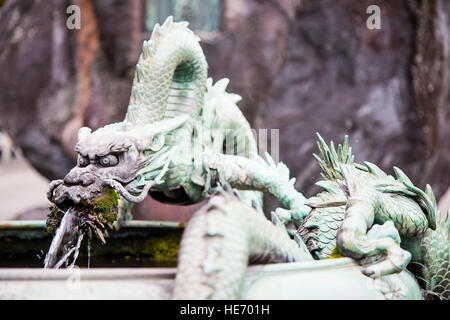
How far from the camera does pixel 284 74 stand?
4.00 m

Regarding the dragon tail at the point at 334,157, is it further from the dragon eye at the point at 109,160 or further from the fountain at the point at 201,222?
the dragon eye at the point at 109,160

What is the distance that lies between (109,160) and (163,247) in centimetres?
30

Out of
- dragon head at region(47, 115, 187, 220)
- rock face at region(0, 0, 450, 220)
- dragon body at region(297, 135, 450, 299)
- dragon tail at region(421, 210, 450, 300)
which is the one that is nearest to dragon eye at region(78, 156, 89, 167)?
dragon head at region(47, 115, 187, 220)

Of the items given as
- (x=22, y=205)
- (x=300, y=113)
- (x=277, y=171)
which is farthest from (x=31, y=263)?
(x=22, y=205)

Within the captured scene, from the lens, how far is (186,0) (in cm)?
348

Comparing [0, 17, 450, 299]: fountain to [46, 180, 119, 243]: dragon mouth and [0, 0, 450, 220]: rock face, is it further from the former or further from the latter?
[0, 0, 450, 220]: rock face

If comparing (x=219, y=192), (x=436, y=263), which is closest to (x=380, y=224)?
(x=436, y=263)

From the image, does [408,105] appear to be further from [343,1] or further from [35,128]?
[35,128]

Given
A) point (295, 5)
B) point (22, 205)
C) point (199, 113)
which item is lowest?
point (22, 205)

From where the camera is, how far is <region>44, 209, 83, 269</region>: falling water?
1.10 m

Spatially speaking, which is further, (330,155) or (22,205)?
(22,205)

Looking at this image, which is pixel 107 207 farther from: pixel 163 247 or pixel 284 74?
pixel 284 74
